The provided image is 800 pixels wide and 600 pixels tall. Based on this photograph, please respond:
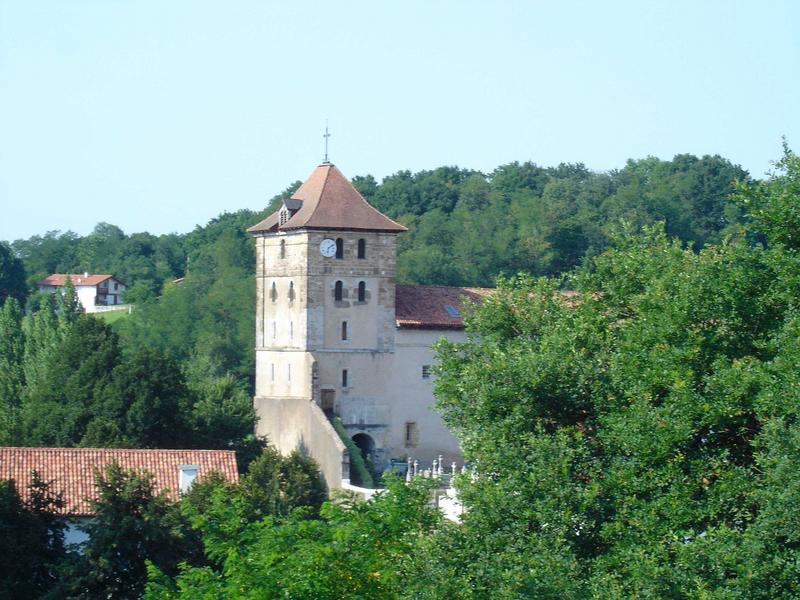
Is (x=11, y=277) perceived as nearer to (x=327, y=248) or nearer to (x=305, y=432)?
(x=327, y=248)

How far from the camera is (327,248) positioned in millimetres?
55188

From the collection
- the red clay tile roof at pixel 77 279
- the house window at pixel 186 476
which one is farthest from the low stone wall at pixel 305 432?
the red clay tile roof at pixel 77 279

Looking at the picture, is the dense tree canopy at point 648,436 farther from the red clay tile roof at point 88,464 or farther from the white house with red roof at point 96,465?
the red clay tile roof at point 88,464

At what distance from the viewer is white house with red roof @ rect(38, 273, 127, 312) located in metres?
123

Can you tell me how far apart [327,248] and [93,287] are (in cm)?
7119

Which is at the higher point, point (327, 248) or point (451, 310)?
point (327, 248)

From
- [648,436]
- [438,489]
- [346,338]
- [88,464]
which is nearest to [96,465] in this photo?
[88,464]

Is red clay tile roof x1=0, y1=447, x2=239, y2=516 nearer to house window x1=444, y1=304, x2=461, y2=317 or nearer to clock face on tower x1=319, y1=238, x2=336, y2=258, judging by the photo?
clock face on tower x1=319, y1=238, x2=336, y2=258

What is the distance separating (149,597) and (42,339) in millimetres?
33209

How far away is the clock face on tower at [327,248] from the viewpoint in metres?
55.2

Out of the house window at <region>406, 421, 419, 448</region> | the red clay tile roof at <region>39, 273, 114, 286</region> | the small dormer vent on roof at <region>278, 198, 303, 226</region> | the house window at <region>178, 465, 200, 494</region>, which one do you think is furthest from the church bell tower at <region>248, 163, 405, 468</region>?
the red clay tile roof at <region>39, 273, 114, 286</region>

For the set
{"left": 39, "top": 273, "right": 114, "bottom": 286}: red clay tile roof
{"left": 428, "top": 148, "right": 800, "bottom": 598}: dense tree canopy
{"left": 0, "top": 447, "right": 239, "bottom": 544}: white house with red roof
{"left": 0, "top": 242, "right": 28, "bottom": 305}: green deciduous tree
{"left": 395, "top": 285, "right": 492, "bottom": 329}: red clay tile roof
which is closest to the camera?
{"left": 428, "top": 148, "right": 800, "bottom": 598}: dense tree canopy

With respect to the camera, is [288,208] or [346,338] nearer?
[346,338]

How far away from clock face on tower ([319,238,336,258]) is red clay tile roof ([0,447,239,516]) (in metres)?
13.8
